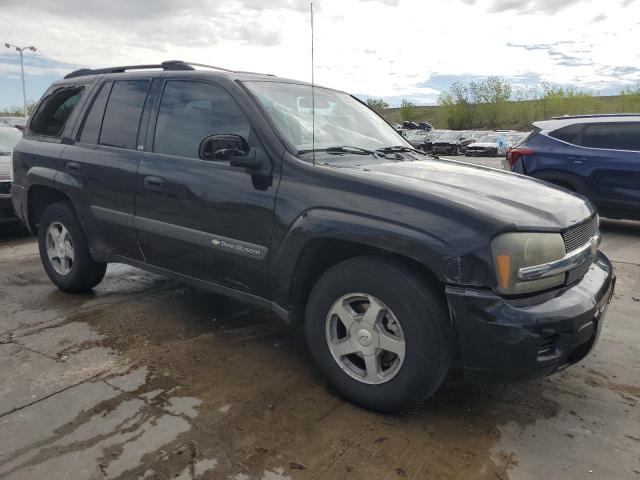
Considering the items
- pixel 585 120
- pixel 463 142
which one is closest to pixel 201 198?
pixel 585 120

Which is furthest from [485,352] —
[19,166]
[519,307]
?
[19,166]

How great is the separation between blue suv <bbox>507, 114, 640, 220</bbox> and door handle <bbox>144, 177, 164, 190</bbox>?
6.28 metres

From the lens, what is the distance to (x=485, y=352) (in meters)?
2.53

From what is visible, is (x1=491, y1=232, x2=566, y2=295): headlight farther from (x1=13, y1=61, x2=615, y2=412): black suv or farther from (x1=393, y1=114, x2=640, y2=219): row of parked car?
(x1=393, y1=114, x2=640, y2=219): row of parked car

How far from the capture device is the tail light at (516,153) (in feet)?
27.3

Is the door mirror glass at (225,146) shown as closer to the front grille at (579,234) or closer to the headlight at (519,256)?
the headlight at (519,256)

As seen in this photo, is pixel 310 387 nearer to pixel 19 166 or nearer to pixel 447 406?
pixel 447 406

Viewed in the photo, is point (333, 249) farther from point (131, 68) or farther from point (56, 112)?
point (56, 112)

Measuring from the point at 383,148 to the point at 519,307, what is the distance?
5.64ft

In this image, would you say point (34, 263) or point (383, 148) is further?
point (34, 263)

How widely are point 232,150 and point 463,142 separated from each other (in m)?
35.4

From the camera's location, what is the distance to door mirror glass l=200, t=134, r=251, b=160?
323 centimetres

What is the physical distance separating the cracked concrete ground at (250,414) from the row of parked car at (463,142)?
27.7 m

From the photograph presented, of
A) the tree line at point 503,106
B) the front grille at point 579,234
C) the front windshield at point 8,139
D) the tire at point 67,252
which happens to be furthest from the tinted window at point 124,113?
the tree line at point 503,106
